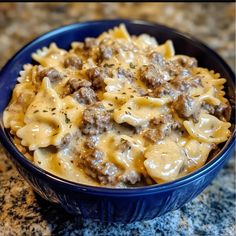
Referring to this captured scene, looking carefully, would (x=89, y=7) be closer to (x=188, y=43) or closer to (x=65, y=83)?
(x=188, y=43)

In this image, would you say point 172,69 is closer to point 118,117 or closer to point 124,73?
point 124,73

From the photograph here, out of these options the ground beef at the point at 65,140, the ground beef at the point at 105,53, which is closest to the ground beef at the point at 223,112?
the ground beef at the point at 105,53

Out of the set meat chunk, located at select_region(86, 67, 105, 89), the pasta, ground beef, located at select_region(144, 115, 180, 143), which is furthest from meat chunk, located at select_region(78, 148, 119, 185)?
meat chunk, located at select_region(86, 67, 105, 89)

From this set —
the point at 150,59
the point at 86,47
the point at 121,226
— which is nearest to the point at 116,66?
the point at 150,59

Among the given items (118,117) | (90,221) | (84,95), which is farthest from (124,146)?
(90,221)

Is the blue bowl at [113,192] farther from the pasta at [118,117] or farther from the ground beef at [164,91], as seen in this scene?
the ground beef at [164,91]

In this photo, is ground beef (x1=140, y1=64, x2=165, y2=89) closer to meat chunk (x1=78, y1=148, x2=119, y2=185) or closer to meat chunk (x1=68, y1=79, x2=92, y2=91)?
meat chunk (x1=68, y1=79, x2=92, y2=91)

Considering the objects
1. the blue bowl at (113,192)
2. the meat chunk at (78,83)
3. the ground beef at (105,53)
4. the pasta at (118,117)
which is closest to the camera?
the blue bowl at (113,192)
